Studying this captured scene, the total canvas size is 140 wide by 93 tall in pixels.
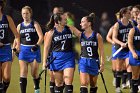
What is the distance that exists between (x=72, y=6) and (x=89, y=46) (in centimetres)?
1703

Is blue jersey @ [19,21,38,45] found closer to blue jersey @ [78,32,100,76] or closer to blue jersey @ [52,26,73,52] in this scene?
blue jersey @ [52,26,73,52]

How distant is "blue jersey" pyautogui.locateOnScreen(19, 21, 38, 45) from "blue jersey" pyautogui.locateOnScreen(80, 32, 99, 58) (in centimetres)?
161

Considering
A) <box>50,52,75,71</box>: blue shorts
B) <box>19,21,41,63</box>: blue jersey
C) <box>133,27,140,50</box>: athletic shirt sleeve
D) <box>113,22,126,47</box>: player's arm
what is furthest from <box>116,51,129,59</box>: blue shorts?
<box>50,52,75,71</box>: blue shorts

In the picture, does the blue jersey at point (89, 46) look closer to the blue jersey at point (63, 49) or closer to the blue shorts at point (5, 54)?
the blue jersey at point (63, 49)

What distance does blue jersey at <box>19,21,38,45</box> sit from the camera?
11.3 m

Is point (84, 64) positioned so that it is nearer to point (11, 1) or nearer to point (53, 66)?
point (53, 66)

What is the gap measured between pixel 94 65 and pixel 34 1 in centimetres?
1639

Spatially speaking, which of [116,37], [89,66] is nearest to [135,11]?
[116,37]

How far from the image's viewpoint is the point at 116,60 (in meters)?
12.3

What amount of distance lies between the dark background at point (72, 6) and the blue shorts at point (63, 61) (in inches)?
544

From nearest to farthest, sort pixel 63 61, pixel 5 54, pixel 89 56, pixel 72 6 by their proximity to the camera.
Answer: pixel 63 61
pixel 89 56
pixel 5 54
pixel 72 6

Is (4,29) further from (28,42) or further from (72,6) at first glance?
(72,6)

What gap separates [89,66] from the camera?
1010 centimetres

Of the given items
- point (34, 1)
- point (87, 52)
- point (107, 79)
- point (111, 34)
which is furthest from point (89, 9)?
point (87, 52)
